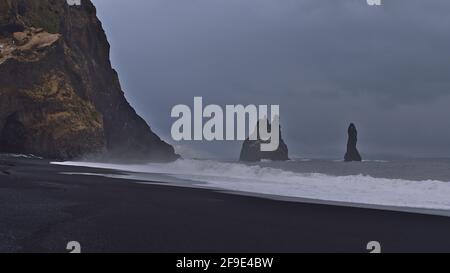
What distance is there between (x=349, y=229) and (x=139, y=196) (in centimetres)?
813

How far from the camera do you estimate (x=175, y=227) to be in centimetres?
935

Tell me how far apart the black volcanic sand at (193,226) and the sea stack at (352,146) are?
139622mm

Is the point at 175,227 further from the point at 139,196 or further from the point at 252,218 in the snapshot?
the point at 139,196

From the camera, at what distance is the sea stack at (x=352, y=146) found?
5792 inches

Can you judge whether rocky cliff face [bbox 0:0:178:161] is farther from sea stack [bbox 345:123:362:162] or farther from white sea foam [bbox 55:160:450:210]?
sea stack [bbox 345:123:362:162]

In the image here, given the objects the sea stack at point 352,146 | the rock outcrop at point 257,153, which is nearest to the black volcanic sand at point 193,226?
the sea stack at point 352,146

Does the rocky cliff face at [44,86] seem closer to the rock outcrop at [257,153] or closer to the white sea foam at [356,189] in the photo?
the white sea foam at [356,189]

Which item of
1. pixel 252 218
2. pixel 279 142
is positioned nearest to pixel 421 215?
pixel 252 218

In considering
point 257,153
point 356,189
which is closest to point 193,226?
point 356,189

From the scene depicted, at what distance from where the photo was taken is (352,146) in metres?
149

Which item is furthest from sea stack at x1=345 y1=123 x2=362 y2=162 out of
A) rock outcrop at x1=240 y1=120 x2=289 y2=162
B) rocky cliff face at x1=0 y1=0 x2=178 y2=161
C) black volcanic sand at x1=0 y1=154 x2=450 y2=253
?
black volcanic sand at x1=0 y1=154 x2=450 y2=253

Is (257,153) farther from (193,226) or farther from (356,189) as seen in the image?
(193,226)

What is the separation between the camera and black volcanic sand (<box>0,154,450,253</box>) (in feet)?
24.9

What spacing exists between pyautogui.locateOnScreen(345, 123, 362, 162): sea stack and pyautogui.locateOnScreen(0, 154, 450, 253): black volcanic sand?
139622 mm
